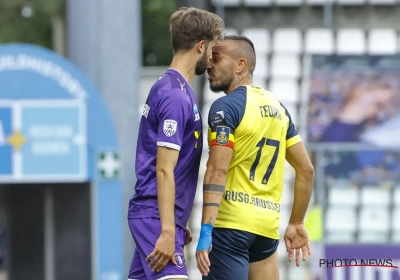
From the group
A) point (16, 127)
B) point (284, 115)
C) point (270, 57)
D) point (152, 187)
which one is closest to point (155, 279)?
point (152, 187)

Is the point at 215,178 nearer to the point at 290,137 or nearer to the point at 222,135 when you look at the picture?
the point at 222,135

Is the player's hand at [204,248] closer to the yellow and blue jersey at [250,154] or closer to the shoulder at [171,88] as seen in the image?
the yellow and blue jersey at [250,154]

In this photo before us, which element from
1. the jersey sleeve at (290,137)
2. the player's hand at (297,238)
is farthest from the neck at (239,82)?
the player's hand at (297,238)

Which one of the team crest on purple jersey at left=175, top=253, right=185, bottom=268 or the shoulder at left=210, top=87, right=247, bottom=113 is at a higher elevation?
the shoulder at left=210, top=87, right=247, bottom=113

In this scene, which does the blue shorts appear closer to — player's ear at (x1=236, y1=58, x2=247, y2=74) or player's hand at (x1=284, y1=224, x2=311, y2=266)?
player's hand at (x1=284, y1=224, x2=311, y2=266)

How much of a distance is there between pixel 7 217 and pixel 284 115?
601 cm

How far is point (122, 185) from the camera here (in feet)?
32.7

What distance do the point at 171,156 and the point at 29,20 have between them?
26.1 metres

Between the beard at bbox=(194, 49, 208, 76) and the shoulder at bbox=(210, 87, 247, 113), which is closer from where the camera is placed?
the beard at bbox=(194, 49, 208, 76)

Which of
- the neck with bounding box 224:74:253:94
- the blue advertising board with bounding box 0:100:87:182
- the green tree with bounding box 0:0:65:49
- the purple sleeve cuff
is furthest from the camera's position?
the green tree with bounding box 0:0:65:49

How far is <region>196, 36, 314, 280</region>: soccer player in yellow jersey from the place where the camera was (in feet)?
15.0

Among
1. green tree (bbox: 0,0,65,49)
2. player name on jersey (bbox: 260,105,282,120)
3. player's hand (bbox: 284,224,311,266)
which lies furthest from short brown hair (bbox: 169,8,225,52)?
green tree (bbox: 0,0,65,49)

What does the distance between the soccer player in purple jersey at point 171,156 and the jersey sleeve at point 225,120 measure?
129mm

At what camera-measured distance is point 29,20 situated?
2950cm
